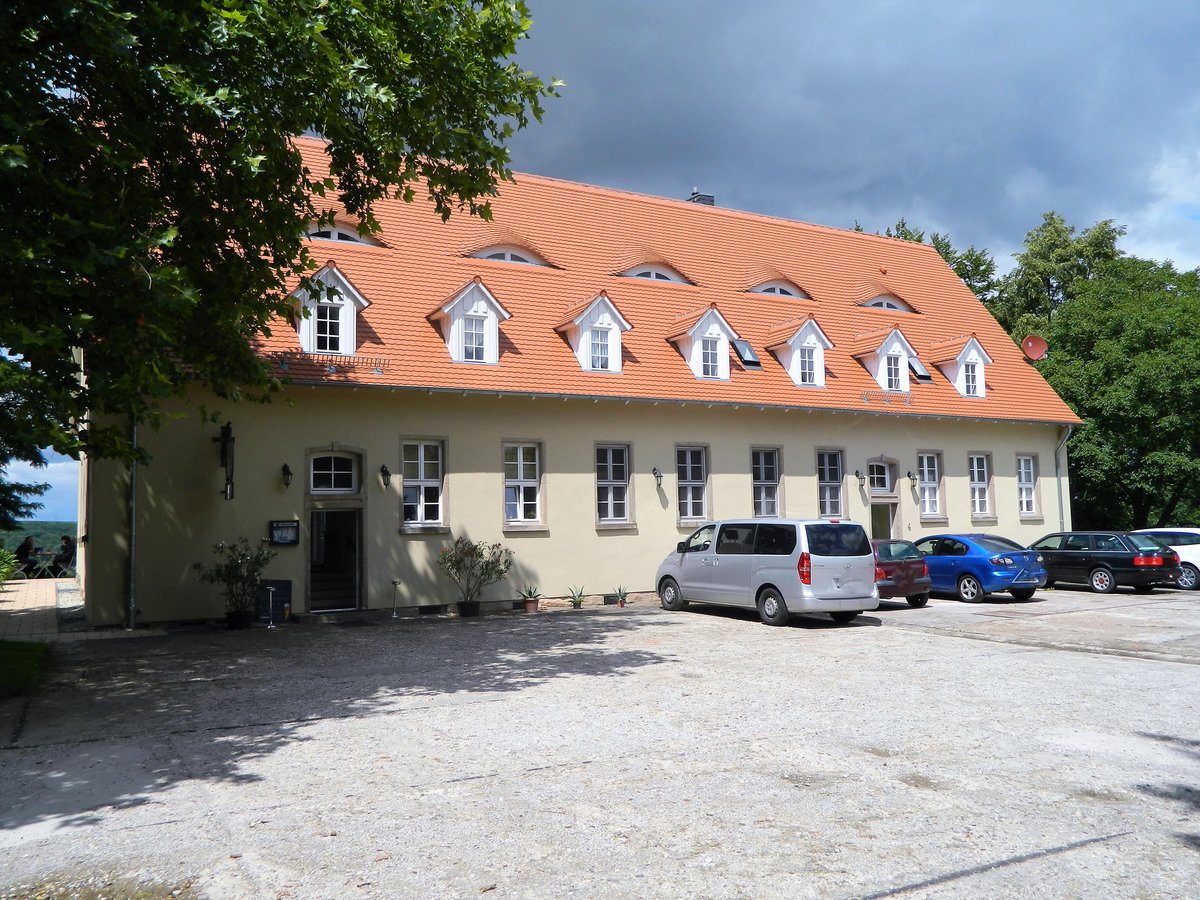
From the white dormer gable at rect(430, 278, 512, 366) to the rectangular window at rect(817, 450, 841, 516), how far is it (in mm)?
8912

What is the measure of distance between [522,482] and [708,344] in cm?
583

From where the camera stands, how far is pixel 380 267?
2034 cm

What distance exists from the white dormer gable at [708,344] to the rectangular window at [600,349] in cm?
210

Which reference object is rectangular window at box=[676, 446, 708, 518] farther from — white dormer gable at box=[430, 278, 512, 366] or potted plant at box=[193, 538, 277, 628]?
potted plant at box=[193, 538, 277, 628]

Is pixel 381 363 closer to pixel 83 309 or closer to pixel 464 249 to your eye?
pixel 464 249

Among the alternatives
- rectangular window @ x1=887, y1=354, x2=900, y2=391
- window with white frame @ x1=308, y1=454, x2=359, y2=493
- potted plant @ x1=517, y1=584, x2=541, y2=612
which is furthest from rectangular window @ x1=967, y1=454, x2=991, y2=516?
window with white frame @ x1=308, y1=454, x2=359, y2=493

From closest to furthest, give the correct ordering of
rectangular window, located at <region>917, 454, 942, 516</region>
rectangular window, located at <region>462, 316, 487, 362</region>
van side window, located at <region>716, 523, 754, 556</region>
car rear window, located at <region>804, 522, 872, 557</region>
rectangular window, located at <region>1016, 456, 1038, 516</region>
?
car rear window, located at <region>804, 522, 872, 557</region> < van side window, located at <region>716, 523, 754, 556</region> < rectangular window, located at <region>462, 316, 487, 362</region> < rectangular window, located at <region>917, 454, 942, 516</region> < rectangular window, located at <region>1016, 456, 1038, 516</region>

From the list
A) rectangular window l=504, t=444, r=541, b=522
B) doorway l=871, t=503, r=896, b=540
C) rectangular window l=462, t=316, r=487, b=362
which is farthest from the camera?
doorway l=871, t=503, r=896, b=540

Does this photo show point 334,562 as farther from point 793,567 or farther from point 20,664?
point 793,567

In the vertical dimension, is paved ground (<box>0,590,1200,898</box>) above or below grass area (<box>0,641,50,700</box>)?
below

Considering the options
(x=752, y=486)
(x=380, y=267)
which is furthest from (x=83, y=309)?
(x=752, y=486)

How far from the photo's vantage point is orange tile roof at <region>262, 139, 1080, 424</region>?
19.3 metres

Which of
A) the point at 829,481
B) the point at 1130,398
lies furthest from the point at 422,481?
the point at 1130,398

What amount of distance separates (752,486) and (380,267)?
971 centimetres
